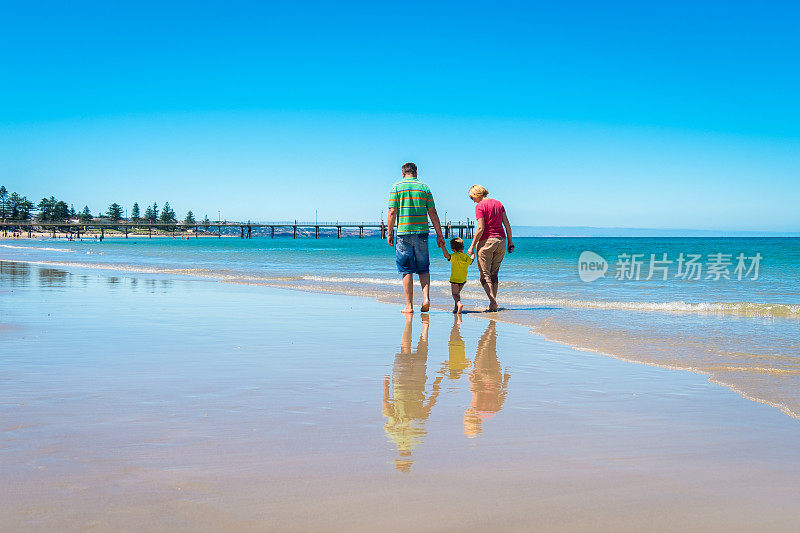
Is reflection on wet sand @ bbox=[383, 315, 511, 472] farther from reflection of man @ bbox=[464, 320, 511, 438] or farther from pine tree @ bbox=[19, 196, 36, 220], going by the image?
pine tree @ bbox=[19, 196, 36, 220]

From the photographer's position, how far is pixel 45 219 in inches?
6417

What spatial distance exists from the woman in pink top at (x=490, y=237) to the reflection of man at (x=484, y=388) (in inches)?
124

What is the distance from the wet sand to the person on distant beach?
A: 8.91ft

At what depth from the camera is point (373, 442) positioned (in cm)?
275

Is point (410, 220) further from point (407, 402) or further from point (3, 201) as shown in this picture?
point (3, 201)

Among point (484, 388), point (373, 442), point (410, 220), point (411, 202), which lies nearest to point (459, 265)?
point (410, 220)

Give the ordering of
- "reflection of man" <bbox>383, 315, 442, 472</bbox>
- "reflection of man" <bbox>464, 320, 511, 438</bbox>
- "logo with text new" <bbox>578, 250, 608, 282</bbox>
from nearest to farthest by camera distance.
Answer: "reflection of man" <bbox>383, 315, 442, 472</bbox> < "reflection of man" <bbox>464, 320, 511, 438</bbox> < "logo with text new" <bbox>578, 250, 608, 282</bbox>

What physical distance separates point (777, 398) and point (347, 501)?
2.82 meters

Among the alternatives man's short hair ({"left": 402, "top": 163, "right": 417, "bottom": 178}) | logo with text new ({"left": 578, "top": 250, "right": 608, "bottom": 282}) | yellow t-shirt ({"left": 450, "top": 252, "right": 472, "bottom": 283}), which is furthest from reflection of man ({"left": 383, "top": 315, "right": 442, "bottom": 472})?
logo with text new ({"left": 578, "top": 250, "right": 608, "bottom": 282})

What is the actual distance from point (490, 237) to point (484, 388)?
16.4 ft

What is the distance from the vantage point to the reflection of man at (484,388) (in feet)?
10.3

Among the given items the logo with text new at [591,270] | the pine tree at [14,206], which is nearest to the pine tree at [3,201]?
the pine tree at [14,206]

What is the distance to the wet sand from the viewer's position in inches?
81.9

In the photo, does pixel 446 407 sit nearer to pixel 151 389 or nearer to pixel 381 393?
pixel 381 393
